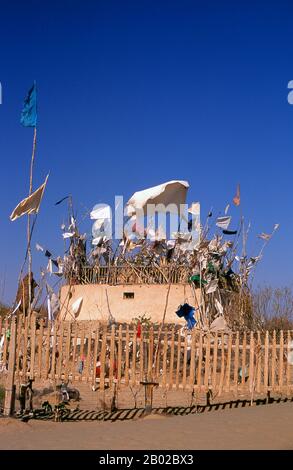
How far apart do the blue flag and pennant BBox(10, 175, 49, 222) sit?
1.60 meters

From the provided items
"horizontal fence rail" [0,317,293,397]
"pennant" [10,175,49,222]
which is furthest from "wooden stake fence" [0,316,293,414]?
"pennant" [10,175,49,222]

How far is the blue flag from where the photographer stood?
13.8 meters

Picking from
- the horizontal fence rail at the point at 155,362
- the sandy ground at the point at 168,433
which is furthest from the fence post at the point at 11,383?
the sandy ground at the point at 168,433

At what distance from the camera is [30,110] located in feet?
45.5

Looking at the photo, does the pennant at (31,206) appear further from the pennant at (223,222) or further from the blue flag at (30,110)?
the pennant at (223,222)

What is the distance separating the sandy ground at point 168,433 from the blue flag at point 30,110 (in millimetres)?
6687

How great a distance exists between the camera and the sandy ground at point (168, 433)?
770cm

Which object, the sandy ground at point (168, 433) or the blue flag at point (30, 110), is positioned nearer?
the sandy ground at point (168, 433)

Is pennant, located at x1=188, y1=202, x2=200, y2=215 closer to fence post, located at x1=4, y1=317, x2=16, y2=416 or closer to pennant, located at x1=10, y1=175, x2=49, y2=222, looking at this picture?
pennant, located at x1=10, y1=175, x2=49, y2=222

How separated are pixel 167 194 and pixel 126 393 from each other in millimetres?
4737

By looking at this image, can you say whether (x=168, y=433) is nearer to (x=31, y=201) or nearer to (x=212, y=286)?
(x=31, y=201)

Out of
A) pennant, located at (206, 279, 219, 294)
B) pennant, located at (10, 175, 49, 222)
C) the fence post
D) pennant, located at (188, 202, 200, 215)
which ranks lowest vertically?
the fence post
